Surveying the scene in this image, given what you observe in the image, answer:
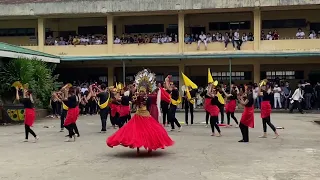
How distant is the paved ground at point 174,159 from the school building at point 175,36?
49.8 ft

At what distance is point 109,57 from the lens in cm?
3075

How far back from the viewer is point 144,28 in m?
33.6

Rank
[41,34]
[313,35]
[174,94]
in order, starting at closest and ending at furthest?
[174,94] → [313,35] → [41,34]

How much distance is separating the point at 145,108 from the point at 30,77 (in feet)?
41.9

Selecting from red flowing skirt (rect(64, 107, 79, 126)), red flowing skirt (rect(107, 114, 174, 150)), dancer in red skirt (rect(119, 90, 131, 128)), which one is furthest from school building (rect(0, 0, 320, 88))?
red flowing skirt (rect(107, 114, 174, 150))

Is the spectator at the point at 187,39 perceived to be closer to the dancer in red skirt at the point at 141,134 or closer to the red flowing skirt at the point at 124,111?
the red flowing skirt at the point at 124,111

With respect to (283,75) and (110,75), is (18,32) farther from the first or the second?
(283,75)

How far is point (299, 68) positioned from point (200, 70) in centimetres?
680

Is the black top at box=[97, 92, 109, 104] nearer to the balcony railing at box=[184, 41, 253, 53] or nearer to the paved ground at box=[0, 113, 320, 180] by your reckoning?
the paved ground at box=[0, 113, 320, 180]

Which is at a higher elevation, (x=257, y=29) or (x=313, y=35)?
(x=257, y=29)

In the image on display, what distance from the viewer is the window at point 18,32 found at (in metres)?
34.8

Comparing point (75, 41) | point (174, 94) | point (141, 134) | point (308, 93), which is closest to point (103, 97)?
point (174, 94)

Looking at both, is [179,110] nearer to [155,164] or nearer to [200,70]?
[200,70]

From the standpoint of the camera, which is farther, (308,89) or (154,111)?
(308,89)
